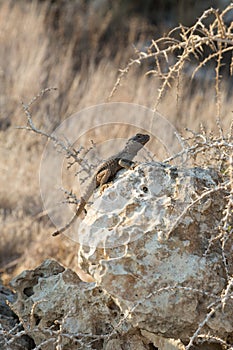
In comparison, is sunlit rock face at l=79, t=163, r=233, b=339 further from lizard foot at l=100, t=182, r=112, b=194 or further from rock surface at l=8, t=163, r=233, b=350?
lizard foot at l=100, t=182, r=112, b=194

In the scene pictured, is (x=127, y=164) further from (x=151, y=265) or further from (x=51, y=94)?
(x=51, y=94)

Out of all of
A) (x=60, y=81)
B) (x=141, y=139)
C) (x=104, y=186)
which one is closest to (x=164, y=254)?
(x=104, y=186)

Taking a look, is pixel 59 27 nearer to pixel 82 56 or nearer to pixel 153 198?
pixel 82 56

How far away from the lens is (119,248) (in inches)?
90.0

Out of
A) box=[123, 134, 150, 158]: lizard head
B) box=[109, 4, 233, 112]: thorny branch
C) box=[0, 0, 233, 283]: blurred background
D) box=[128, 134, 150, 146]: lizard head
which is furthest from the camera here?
box=[0, 0, 233, 283]: blurred background

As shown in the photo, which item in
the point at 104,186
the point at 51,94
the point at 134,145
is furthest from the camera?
the point at 51,94

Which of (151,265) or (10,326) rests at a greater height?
(151,265)

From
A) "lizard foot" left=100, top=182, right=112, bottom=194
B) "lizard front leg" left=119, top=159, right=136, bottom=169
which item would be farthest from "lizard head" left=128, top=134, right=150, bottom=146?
"lizard foot" left=100, top=182, right=112, bottom=194

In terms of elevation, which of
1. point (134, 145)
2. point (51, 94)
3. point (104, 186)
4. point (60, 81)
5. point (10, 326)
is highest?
point (60, 81)

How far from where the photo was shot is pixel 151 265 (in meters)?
2.24

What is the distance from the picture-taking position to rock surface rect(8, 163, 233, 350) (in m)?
2.22

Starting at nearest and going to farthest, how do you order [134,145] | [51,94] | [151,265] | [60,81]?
1. [151,265]
2. [134,145]
3. [51,94]
4. [60,81]

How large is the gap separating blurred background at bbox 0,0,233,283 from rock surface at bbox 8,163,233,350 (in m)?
1.73

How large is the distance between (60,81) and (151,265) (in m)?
6.53
